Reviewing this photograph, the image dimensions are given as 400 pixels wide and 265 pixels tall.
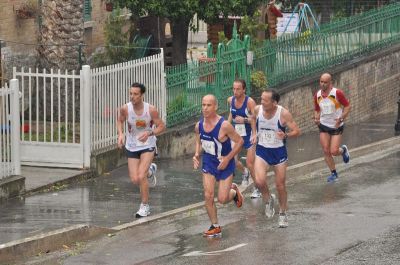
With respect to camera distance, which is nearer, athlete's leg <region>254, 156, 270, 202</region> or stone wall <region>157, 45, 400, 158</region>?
athlete's leg <region>254, 156, 270, 202</region>

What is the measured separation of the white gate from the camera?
18.7 metres

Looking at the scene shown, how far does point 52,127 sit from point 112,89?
1432 mm

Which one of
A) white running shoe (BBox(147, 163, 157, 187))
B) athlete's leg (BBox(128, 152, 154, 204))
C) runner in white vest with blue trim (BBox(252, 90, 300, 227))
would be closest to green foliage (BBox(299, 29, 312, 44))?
white running shoe (BBox(147, 163, 157, 187))

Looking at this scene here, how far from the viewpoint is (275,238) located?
14039 millimetres

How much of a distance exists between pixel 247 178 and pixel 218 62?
5.23 meters

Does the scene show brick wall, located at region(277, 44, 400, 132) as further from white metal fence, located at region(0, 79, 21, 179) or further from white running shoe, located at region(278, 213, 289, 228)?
white running shoe, located at region(278, 213, 289, 228)

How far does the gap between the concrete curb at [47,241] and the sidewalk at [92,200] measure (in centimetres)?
26

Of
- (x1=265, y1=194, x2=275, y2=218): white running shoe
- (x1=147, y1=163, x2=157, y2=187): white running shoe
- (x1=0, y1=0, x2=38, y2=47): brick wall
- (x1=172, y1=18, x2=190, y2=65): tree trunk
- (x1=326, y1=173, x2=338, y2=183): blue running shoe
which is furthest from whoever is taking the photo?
(x1=172, y1=18, x2=190, y2=65): tree trunk

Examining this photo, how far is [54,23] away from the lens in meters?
21.4

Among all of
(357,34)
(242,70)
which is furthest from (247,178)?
(357,34)

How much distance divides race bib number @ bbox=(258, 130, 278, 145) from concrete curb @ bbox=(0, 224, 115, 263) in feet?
7.59

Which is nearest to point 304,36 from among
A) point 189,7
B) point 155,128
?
point 189,7

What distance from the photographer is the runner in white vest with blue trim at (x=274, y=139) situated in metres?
15.0

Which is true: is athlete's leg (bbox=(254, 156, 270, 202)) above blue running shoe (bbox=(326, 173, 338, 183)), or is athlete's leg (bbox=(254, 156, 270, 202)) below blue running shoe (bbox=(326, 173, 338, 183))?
above
